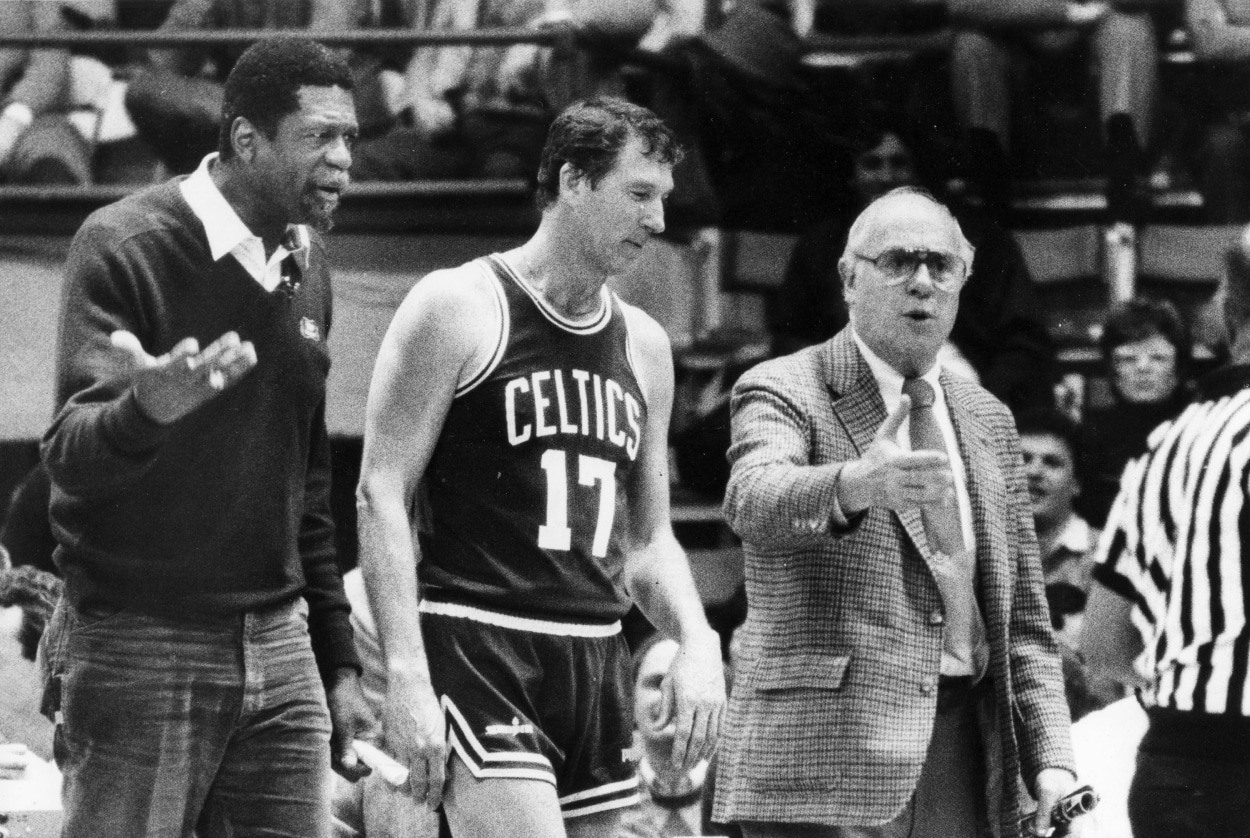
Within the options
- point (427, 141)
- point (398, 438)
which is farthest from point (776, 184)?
point (398, 438)

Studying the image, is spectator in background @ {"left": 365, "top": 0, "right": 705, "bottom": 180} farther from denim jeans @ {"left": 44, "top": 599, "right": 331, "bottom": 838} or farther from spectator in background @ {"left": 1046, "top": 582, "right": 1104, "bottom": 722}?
denim jeans @ {"left": 44, "top": 599, "right": 331, "bottom": 838}

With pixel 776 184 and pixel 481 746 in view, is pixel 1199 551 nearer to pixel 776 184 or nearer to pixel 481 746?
pixel 481 746

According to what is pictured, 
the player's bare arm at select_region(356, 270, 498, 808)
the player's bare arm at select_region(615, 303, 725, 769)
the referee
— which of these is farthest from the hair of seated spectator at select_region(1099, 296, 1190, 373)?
the player's bare arm at select_region(356, 270, 498, 808)

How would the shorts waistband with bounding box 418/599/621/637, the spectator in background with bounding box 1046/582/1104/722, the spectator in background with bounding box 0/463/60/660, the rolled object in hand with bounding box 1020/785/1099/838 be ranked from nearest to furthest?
the shorts waistband with bounding box 418/599/621/637 < the rolled object in hand with bounding box 1020/785/1099/838 < the spectator in background with bounding box 1046/582/1104/722 < the spectator in background with bounding box 0/463/60/660

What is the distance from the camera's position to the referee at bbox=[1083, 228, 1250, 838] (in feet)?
10.7

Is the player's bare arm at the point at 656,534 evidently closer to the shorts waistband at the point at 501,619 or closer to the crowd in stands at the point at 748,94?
the shorts waistband at the point at 501,619

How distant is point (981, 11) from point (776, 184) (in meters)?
0.77

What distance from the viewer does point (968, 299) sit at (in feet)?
16.5

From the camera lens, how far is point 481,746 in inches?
102

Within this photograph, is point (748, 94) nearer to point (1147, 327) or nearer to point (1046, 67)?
point (1046, 67)

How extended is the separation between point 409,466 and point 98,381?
472 mm

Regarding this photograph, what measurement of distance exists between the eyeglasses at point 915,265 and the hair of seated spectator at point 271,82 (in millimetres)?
928

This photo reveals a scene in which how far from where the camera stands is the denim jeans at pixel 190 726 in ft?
8.21

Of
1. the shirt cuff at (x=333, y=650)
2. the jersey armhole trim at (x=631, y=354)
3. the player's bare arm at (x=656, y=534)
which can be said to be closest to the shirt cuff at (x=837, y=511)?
the player's bare arm at (x=656, y=534)
